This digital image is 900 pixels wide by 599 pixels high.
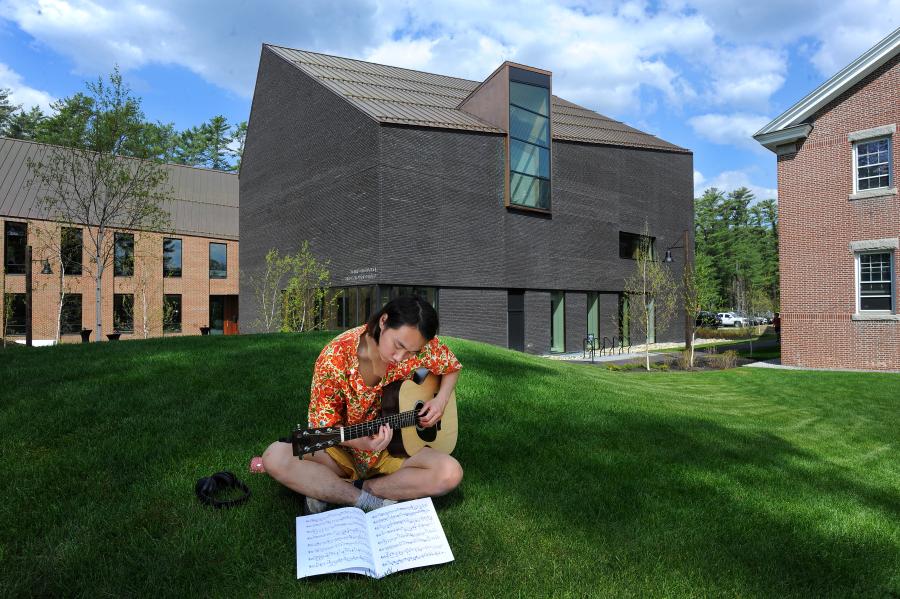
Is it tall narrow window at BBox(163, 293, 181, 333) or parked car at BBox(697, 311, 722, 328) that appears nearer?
tall narrow window at BBox(163, 293, 181, 333)

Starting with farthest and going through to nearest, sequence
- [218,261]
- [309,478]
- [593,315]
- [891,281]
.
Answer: [218,261] → [593,315] → [891,281] → [309,478]

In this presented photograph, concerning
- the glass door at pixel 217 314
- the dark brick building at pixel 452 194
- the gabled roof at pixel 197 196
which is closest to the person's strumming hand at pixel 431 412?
the dark brick building at pixel 452 194

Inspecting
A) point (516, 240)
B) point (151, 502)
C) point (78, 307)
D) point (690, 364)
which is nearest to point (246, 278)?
point (78, 307)

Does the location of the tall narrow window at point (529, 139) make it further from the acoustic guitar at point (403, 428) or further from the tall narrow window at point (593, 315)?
the acoustic guitar at point (403, 428)

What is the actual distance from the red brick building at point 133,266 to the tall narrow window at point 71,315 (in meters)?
0.05

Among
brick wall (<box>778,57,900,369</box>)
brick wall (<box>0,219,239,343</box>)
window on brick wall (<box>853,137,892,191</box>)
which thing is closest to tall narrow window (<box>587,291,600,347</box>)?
brick wall (<box>778,57,900,369</box>)

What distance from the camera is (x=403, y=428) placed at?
3500 millimetres

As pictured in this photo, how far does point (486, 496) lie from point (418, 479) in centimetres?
85

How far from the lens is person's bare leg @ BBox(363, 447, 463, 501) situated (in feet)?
11.4

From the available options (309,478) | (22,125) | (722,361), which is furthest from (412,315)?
(22,125)

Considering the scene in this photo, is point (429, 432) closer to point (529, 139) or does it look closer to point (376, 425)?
point (376, 425)

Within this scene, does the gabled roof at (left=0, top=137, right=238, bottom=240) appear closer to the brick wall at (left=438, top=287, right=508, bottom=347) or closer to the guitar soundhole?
the brick wall at (left=438, top=287, right=508, bottom=347)

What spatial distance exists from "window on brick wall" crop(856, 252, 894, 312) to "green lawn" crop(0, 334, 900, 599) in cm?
1101

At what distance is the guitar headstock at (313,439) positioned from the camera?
10.0 feet
